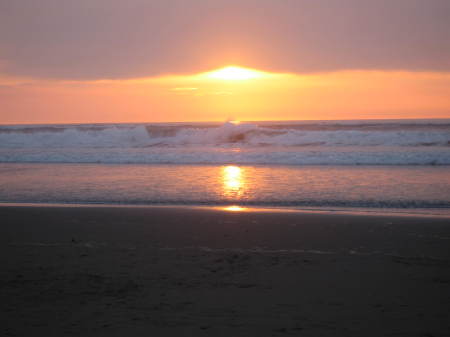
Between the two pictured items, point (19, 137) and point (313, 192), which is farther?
point (19, 137)

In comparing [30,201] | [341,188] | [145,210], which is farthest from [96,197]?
[341,188]

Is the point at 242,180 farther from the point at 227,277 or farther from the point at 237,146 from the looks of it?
the point at 237,146

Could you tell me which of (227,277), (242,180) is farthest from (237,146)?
(227,277)

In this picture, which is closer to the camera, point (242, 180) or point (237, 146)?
point (242, 180)

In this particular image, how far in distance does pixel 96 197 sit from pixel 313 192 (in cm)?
409

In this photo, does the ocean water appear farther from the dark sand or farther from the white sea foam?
the dark sand

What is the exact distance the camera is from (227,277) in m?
3.92

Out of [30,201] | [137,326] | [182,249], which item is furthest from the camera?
[30,201]

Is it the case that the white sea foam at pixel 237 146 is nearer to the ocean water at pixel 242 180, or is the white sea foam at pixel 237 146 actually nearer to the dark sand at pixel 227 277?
the ocean water at pixel 242 180

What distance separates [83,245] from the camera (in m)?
5.02

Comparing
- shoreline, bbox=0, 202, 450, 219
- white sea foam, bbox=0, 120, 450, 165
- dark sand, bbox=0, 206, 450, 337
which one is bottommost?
white sea foam, bbox=0, 120, 450, 165

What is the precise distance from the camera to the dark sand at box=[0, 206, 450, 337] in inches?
119

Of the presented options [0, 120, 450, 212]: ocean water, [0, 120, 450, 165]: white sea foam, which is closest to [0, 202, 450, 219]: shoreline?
[0, 120, 450, 212]: ocean water

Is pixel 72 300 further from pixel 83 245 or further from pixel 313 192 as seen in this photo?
pixel 313 192
